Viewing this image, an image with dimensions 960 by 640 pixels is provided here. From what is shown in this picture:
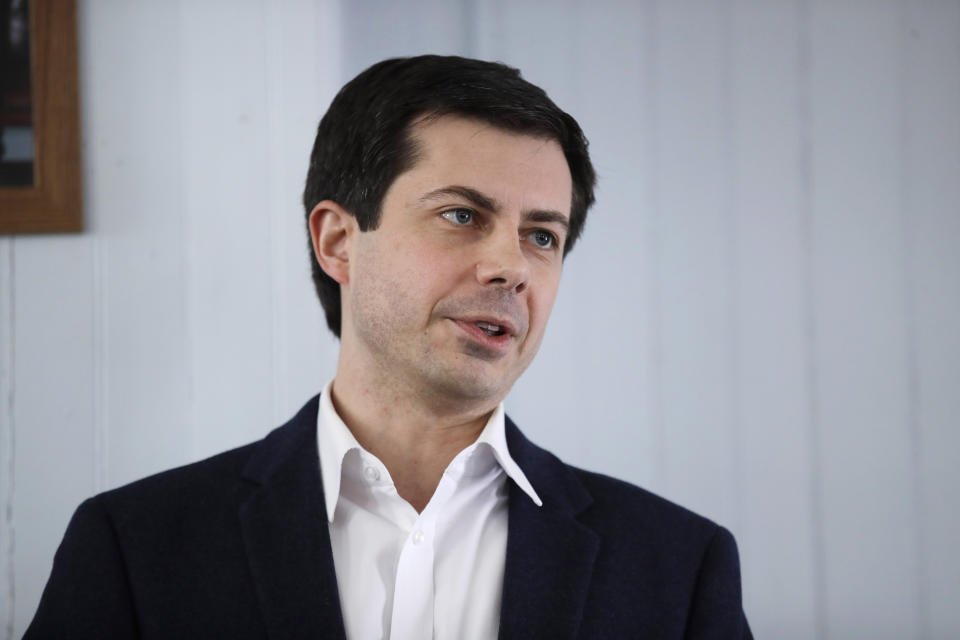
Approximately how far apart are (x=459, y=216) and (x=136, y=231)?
738 millimetres

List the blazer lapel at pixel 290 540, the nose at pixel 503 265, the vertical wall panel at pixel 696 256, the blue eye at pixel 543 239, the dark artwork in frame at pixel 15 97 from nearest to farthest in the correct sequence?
the blazer lapel at pixel 290 540
the nose at pixel 503 265
the blue eye at pixel 543 239
the dark artwork in frame at pixel 15 97
the vertical wall panel at pixel 696 256

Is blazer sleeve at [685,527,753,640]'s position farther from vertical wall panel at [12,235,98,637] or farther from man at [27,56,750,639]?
vertical wall panel at [12,235,98,637]

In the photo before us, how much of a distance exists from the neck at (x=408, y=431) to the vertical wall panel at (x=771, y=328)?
2.19 feet

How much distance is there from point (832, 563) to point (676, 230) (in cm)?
70

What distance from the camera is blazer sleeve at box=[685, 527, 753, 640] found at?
41.3 inches

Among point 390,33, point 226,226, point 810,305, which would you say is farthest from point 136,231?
point 810,305

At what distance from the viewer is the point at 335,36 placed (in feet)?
5.04

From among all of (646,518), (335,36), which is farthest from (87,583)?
(335,36)

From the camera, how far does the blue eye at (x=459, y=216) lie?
1.08 metres

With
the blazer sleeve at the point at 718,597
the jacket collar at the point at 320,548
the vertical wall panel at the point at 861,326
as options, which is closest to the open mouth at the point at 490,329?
the jacket collar at the point at 320,548

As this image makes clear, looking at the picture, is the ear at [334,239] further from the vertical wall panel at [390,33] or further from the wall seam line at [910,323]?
the wall seam line at [910,323]

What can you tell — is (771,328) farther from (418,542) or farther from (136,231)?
(136,231)

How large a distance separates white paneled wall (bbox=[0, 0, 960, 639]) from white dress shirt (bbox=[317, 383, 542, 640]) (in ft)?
1.47

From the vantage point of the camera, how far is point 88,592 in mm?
959
